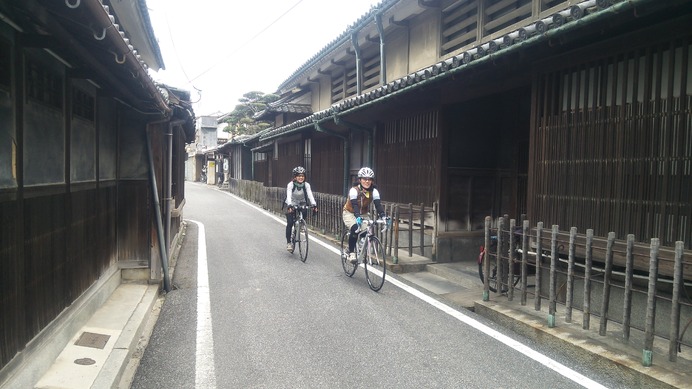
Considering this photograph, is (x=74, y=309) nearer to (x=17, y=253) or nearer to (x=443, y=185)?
(x=17, y=253)

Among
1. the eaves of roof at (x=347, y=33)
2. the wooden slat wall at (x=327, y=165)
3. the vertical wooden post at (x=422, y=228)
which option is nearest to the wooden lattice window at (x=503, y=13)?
the eaves of roof at (x=347, y=33)

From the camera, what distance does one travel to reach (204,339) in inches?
200

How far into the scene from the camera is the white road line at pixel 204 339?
412 centimetres

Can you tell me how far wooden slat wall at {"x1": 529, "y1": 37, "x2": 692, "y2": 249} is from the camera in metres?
4.84

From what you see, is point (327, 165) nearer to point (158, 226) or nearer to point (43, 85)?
point (158, 226)

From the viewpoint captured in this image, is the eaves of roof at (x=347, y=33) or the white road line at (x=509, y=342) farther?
the eaves of roof at (x=347, y=33)

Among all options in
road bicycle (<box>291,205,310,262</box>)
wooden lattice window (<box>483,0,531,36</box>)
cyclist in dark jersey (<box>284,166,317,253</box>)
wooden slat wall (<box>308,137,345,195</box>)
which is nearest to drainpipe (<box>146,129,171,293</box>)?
road bicycle (<box>291,205,310,262</box>)

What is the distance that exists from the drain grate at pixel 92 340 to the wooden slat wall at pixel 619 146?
5786 mm

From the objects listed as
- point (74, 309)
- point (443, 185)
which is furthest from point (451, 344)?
point (443, 185)

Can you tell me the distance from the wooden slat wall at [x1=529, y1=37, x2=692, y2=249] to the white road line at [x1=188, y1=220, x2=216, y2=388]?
15.8 feet

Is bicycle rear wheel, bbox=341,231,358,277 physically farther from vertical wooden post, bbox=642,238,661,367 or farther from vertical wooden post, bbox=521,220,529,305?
vertical wooden post, bbox=642,238,661,367

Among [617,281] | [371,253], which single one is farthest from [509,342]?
[371,253]

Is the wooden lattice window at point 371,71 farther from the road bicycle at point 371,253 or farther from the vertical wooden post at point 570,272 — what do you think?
the vertical wooden post at point 570,272

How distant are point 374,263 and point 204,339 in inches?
128
